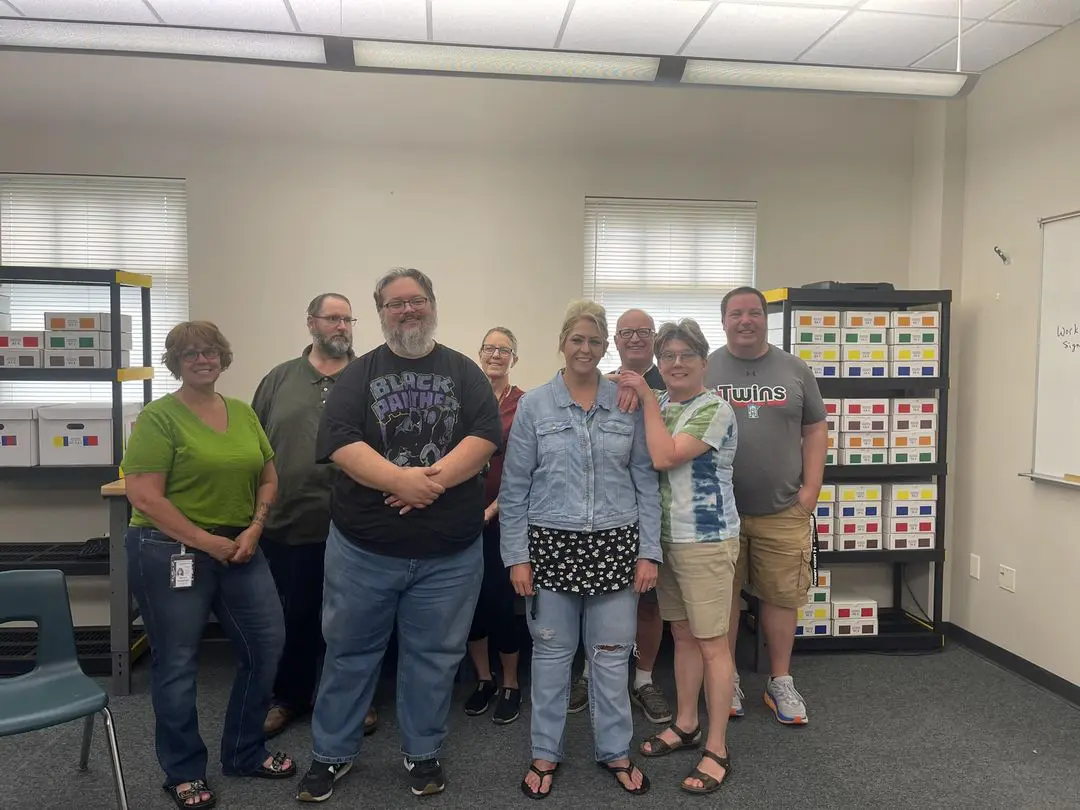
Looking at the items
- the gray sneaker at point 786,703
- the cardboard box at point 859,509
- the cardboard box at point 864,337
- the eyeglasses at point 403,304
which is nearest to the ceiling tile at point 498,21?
A: the eyeglasses at point 403,304

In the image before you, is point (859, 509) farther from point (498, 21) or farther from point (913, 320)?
point (498, 21)

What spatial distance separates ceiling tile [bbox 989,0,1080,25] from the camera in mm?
2754

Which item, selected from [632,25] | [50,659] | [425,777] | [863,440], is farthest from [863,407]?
[50,659]

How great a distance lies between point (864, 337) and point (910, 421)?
1.54 ft

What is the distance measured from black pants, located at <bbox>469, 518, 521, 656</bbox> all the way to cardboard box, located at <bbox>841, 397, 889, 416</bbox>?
177 centimetres

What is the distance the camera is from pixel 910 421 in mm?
3396

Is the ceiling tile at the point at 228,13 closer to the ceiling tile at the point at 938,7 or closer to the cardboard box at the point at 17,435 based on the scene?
the cardboard box at the point at 17,435

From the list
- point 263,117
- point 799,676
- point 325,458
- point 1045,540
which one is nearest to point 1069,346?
point 1045,540

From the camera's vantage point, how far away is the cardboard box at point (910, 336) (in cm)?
336

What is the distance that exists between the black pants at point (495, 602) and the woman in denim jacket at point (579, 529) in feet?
1.85

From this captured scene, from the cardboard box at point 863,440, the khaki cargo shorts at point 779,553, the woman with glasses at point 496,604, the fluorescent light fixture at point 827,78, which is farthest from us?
the cardboard box at point 863,440

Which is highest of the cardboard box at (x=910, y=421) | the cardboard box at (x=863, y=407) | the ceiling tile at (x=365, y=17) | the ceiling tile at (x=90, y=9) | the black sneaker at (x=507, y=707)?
the ceiling tile at (x=365, y=17)

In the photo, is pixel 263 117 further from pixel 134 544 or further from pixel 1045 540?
pixel 1045 540

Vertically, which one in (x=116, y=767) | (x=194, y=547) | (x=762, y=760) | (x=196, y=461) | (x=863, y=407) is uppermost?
(x=863, y=407)
